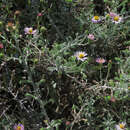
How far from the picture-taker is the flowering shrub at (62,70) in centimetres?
147

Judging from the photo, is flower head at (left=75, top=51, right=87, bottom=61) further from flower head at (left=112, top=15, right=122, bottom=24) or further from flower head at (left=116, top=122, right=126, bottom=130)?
flower head at (left=116, top=122, right=126, bottom=130)

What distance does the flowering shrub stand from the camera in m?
1.47

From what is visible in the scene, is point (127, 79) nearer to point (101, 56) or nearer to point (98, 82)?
point (98, 82)

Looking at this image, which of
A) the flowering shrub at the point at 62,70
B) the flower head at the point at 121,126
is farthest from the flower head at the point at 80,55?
the flower head at the point at 121,126

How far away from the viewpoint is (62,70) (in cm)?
158

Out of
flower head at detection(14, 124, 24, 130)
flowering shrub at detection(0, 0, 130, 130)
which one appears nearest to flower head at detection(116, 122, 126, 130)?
flowering shrub at detection(0, 0, 130, 130)

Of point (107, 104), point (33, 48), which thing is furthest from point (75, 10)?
point (107, 104)

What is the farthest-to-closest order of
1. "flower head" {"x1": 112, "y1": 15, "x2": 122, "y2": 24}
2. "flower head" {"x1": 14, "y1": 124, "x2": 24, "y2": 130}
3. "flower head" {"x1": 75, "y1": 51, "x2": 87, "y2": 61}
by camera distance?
1. "flower head" {"x1": 112, "y1": 15, "x2": 122, "y2": 24}
2. "flower head" {"x1": 75, "y1": 51, "x2": 87, "y2": 61}
3. "flower head" {"x1": 14, "y1": 124, "x2": 24, "y2": 130}

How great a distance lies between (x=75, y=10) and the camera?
2021mm

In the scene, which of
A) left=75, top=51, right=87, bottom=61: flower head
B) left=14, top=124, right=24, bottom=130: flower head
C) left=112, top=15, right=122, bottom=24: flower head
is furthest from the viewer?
left=112, top=15, right=122, bottom=24: flower head

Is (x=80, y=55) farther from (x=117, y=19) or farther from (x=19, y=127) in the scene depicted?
(x=19, y=127)

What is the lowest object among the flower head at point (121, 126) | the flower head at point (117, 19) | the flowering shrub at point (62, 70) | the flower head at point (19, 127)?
the flower head at point (121, 126)

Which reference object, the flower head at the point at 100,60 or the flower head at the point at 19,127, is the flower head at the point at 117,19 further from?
the flower head at the point at 19,127

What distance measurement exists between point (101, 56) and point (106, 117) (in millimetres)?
516
